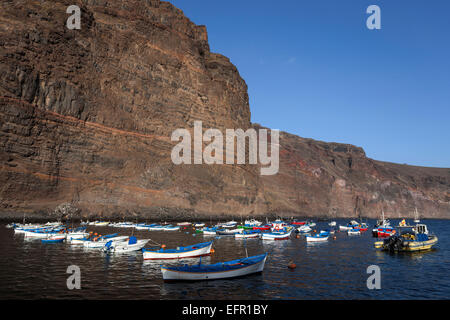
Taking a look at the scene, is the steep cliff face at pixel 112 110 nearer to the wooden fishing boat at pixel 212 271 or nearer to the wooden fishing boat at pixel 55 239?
the wooden fishing boat at pixel 55 239

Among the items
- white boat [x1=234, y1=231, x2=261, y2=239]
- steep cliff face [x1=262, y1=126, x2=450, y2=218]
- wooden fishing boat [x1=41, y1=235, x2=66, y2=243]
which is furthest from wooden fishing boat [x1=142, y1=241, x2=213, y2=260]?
steep cliff face [x1=262, y1=126, x2=450, y2=218]

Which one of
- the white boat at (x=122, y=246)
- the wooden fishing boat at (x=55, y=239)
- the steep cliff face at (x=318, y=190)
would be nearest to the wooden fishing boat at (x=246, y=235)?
the white boat at (x=122, y=246)

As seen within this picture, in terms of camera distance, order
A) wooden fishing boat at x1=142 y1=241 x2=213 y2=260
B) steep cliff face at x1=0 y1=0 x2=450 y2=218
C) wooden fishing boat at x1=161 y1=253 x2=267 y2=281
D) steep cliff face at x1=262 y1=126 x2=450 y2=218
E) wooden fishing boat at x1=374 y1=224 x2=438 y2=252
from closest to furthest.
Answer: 1. wooden fishing boat at x1=161 y1=253 x2=267 y2=281
2. wooden fishing boat at x1=142 y1=241 x2=213 y2=260
3. wooden fishing boat at x1=374 y1=224 x2=438 y2=252
4. steep cliff face at x1=0 y1=0 x2=450 y2=218
5. steep cliff face at x1=262 y1=126 x2=450 y2=218

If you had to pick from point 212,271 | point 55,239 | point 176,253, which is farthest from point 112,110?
point 212,271

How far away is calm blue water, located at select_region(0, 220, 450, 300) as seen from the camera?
65.3 ft

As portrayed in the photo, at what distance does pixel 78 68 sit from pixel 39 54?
10183 mm

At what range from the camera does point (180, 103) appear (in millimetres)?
107500

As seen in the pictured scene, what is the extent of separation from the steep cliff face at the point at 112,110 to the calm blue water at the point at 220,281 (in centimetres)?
4646

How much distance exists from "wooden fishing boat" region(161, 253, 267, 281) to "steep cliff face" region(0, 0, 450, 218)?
63032 millimetres

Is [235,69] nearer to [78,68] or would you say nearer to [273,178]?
[273,178]

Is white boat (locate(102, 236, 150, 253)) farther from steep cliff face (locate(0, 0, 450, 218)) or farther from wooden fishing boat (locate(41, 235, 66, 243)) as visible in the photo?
steep cliff face (locate(0, 0, 450, 218))

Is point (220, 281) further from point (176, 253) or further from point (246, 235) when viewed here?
point (246, 235)

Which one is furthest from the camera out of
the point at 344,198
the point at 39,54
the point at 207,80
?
the point at 344,198

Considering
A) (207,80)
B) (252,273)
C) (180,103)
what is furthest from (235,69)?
(252,273)
